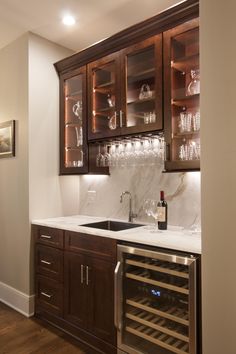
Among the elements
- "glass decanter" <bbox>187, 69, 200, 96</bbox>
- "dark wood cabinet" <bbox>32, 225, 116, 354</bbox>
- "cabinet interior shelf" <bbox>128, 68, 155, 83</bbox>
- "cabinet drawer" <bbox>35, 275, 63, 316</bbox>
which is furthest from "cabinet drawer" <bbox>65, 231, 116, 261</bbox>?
"cabinet interior shelf" <bbox>128, 68, 155, 83</bbox>

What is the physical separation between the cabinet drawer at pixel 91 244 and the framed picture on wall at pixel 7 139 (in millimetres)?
1260

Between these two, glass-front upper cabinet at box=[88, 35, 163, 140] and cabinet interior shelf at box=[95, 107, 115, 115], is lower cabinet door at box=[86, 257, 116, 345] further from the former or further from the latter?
cabinet interior shelf at box=[95, 107, 115, 115]

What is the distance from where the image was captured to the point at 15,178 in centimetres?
320

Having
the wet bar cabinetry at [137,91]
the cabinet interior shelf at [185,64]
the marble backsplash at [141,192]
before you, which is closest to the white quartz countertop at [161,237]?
the marble backsplash at [141,192]

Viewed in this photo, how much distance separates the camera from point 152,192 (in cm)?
277

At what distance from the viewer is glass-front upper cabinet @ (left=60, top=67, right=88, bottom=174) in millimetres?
3061

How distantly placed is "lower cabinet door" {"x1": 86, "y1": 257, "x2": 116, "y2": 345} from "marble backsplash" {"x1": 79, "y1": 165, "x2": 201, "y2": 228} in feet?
2.39

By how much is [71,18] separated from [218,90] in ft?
6.23

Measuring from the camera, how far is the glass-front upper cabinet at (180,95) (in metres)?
2.24

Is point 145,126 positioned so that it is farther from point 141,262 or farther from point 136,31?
point 141,262

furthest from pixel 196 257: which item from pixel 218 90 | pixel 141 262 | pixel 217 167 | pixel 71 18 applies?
pixel 71 18

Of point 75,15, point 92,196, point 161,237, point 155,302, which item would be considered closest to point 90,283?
point 155,302

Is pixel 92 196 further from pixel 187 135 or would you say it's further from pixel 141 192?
pixel 187 135

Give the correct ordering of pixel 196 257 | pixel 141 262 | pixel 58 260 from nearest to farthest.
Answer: pixel 196 257 → pixel 141 262 → pixel 58 260
